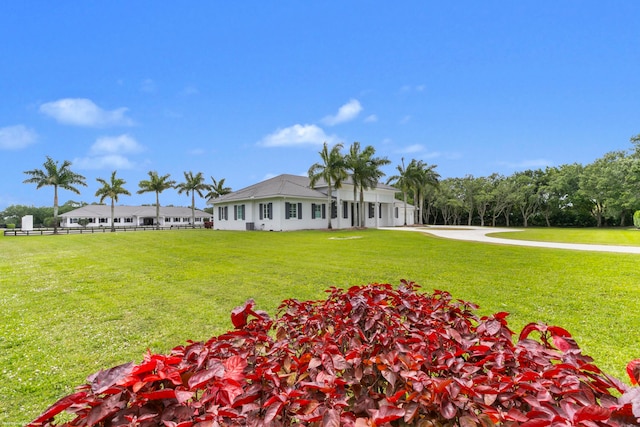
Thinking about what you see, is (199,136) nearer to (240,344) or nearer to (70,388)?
(70,388)

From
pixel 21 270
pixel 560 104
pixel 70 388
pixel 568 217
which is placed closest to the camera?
pixel 70 388

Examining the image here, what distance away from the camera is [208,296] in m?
6.33

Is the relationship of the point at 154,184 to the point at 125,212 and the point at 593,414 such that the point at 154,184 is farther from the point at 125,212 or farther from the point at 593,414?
the point at 593,414

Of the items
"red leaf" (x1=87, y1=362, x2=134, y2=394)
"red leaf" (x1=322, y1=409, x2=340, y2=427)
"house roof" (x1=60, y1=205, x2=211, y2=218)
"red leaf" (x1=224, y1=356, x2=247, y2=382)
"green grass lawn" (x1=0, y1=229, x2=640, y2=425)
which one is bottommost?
"green grass lawn" (x1=0, y1=229, x2=640, y2=425)

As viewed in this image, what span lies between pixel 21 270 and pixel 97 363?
8.74 meters

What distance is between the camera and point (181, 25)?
427 inches

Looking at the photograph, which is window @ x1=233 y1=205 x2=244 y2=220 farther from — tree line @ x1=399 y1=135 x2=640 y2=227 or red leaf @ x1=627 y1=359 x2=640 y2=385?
red leaf @ x1=627 y1=359 x2=640 y2=385

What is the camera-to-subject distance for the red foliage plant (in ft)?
3.54

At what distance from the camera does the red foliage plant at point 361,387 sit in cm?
108

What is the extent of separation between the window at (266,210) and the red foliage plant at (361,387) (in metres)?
26.7

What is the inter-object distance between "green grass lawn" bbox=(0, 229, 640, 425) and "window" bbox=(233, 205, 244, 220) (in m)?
19.9

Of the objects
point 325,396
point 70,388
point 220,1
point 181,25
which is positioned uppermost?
point 181,25

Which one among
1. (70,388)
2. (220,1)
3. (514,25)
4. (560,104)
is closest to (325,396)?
(70,388)

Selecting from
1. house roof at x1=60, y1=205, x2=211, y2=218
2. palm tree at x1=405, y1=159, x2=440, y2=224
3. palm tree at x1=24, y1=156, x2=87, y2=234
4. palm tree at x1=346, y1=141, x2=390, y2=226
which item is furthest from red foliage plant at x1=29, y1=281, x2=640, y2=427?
house roof at x1=60, y1=205, x2=211, y2=218
